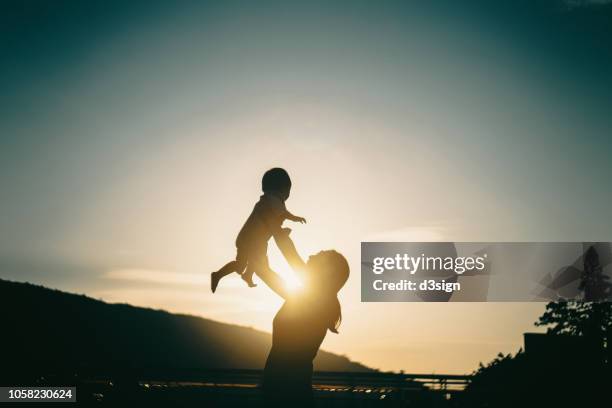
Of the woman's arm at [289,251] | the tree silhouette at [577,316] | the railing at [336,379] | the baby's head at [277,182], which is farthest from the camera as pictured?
the tree silhouette at [577,316]

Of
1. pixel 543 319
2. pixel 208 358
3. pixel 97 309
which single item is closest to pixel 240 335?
pixel 208 358

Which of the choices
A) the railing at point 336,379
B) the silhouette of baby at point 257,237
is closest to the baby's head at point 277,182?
the silhouette of baby at point 257,237

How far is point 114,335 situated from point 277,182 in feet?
256

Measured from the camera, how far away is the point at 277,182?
3.03m

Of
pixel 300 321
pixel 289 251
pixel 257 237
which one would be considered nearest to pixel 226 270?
pixel 257 237

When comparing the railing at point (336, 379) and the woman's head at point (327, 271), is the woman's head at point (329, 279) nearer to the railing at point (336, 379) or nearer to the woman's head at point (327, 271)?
the woman's head at point (327, 271)

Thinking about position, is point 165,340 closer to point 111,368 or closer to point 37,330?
point 37,330

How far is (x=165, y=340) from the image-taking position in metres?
85.2

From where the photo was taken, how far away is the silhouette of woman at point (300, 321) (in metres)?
2.92

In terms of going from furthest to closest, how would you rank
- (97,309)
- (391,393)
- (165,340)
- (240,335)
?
(240,335) → (165,340) → (97,309) → (391,393)

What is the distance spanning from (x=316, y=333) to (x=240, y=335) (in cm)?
10387

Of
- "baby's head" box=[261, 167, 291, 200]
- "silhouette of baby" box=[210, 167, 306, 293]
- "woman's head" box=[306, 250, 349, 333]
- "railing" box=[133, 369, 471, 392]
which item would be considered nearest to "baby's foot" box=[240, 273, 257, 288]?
"silhouette of baby" box=[210, 167, 306, 293]

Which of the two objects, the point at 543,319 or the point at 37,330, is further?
Answer: the point at 37,330

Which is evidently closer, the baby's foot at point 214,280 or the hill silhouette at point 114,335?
the baby's foot at point 214,280
